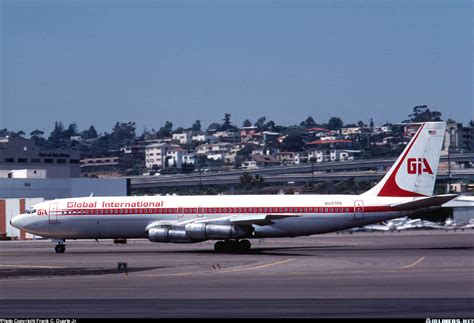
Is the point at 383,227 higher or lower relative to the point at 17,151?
lower

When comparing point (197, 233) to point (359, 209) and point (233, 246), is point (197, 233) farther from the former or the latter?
point (359, 209)

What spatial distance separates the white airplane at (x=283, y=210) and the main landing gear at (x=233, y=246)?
2.7 inches

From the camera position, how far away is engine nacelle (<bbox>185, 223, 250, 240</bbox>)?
5984 centimetres

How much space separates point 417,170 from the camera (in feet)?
197

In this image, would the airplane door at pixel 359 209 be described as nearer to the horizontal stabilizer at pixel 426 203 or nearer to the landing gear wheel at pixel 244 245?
the horizontal stabilizer at pixel 426 203

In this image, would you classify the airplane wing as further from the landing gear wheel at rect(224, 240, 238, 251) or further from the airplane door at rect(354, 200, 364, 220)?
the airplane door at rect(354, 200, 364, 220)

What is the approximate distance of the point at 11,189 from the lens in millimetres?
98688


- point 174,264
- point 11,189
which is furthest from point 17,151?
point 174,264

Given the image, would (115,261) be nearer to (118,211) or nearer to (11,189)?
(118,211)

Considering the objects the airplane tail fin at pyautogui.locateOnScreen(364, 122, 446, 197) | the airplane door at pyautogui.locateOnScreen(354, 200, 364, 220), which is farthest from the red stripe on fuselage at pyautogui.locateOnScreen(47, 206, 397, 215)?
the airplane tail fin at pyautogui.locateOnScreen(364, 122, 446, 197)

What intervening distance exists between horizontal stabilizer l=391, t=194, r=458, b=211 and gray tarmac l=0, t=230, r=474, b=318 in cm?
283

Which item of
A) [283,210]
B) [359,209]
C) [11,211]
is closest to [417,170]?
[359,209]

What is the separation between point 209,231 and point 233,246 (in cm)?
263

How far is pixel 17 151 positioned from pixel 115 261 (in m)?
139
